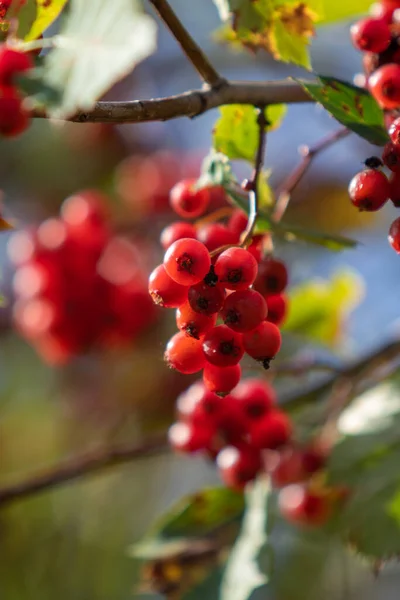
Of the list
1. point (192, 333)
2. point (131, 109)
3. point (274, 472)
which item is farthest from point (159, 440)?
point (131, 109)

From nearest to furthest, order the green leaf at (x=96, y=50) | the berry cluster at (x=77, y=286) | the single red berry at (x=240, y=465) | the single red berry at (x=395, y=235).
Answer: the green leaf at (x=96, y=50) → the single red berry at (x=395, y=235) → the single red berry at (x=240, y=465) → the berry cluster at (x=77, y=286)

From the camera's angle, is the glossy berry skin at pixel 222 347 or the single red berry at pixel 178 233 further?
the single red berry at pixel 178 233

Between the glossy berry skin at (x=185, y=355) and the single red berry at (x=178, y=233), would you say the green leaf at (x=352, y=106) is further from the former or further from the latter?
the glossy berry skin at (x=185, y=355)

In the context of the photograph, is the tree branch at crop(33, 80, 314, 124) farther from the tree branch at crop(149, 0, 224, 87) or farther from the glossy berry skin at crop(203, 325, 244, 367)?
the glossy berry skin at crop(203, 325, 244, 367)

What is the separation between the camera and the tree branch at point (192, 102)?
1255 mm

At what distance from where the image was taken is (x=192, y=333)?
1.32m

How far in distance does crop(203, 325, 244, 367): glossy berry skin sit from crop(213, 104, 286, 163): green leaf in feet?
1.77

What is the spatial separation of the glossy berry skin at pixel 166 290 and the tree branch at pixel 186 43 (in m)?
0.40

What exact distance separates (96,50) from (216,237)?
1.70 feet

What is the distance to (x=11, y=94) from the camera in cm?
112

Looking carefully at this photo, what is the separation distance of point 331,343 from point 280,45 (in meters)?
1.55

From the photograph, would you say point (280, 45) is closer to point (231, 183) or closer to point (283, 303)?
point (231, 183)

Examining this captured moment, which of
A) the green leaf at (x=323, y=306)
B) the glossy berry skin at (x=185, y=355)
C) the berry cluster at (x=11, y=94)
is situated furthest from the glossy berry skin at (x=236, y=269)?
the green leaf at (x=323, y=306)

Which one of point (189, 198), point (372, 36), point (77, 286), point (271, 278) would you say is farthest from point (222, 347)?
point (77, 286)
